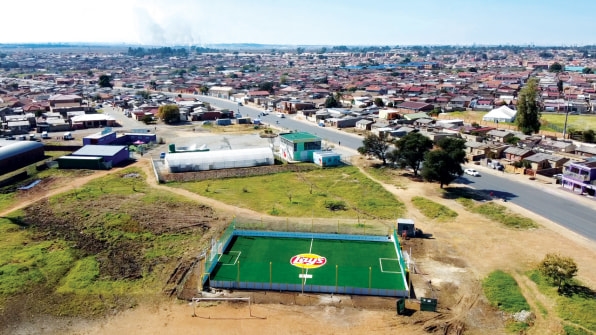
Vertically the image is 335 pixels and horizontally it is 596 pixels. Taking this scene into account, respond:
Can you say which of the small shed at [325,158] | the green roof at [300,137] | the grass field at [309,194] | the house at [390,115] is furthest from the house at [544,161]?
the house at [390,115]

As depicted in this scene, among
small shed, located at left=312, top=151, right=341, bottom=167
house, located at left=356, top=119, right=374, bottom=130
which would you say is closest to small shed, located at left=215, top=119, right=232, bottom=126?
house, located at left=356, top=119, right=374, bottom=130

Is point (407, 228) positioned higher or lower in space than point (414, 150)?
lower

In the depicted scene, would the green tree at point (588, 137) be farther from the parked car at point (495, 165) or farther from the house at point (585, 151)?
the parked car at point (495, 165)

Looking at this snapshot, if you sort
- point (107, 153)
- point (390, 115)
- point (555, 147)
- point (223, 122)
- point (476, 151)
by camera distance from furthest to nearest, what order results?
point (390, 115) < point (223, 122) < point (555, 147) < point (476, 151) < point (107, 153)

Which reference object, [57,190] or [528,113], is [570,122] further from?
[57,190]

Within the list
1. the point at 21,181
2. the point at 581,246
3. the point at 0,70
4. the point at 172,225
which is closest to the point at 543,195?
the point at 581,246

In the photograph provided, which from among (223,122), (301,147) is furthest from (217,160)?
(223,122)

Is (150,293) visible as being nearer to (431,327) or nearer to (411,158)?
(431,327)
